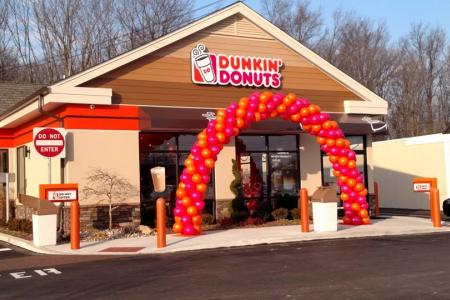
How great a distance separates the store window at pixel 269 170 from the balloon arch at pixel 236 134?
3159mm

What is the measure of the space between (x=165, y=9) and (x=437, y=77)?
23859 mm

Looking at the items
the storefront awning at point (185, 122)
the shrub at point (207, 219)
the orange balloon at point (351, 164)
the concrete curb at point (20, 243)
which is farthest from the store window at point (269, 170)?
the concrete curb at point (20, 243)

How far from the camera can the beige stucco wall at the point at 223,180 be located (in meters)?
19.2

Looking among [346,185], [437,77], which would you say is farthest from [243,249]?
[437,77]

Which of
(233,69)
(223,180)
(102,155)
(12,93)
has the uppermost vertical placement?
(12,93)

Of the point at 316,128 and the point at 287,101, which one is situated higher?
the point at 287,101

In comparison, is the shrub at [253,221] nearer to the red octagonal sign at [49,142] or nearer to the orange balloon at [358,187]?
the orange balloon at [358,187]

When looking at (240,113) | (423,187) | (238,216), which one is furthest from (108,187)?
(423,187)

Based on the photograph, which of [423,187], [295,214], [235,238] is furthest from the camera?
[295,214]

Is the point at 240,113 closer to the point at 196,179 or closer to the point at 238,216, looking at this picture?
the point at 196,179

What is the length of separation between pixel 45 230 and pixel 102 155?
3.42 m

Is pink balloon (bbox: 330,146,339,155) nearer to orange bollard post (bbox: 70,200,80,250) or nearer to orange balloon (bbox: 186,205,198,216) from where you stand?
orange balloon (bbox: 186,205,198,216)

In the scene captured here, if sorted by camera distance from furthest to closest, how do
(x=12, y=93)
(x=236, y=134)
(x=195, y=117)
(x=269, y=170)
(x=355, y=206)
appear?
(x=12, y=93) → (x=269, y=170) → (x=195, y=117) → (x=355, y=206) → (x=236, y=134)

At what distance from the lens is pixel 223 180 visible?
63.2 ft
